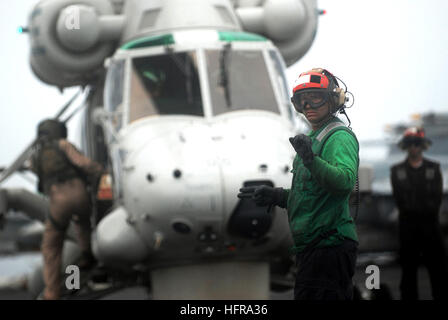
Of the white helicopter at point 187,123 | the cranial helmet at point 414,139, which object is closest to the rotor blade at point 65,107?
the white helicopter at point 187,123

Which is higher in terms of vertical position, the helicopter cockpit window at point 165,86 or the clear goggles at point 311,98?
the helicopter cockpit window at point 165,86

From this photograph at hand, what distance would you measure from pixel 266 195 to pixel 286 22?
5.28m

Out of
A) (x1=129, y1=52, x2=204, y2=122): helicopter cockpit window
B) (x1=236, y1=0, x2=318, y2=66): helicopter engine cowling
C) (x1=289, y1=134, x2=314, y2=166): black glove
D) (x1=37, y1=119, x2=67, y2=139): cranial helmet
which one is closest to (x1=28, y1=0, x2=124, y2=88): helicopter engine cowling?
(x1=37, y1=119, x2=67, y2=139): cranial helmet

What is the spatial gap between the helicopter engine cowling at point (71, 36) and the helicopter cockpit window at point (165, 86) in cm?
112

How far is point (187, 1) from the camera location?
745 cm

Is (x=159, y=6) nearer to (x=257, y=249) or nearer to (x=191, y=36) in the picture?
(x=191, y=36)

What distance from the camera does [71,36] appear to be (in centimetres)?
776

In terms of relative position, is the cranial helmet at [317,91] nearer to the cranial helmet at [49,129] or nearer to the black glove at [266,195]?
the black glove at [266,195]

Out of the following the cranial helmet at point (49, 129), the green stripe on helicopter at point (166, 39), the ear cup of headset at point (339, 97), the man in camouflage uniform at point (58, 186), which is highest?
the green stripe on helicopter at point (166, 39)

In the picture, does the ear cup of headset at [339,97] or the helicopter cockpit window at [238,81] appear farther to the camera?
the helicopter cockpit window at [238,81]

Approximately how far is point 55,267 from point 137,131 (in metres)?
1.89

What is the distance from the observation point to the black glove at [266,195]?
9.41 feet
